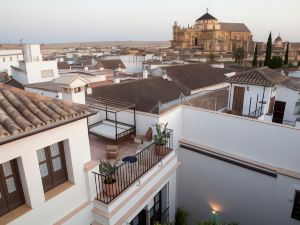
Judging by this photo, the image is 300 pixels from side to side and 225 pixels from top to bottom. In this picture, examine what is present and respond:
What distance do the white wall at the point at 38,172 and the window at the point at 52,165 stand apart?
164 mm

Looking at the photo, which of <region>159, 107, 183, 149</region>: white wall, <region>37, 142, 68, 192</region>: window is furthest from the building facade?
<region>37, 142, 68, 192</region>: window

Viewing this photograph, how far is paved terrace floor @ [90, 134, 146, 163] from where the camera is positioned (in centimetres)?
923

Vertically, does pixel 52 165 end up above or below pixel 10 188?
above

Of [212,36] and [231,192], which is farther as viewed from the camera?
[212,36]

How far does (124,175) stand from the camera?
25.1 feet

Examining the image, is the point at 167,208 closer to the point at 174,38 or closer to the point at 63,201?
the point at 63,201

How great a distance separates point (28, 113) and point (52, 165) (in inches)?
59.5

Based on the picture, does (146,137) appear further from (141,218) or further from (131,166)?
(141,218)

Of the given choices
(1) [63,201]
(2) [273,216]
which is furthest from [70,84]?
(2) [273,216]

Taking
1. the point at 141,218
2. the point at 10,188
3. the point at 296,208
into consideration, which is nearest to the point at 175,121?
the point at 141,218

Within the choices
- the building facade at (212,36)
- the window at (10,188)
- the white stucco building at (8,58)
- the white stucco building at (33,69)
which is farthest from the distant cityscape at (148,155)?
the building facade at (212,36)

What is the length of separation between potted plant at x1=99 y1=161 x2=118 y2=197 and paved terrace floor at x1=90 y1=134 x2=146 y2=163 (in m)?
2.02

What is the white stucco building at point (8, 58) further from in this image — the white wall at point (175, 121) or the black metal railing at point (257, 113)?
the black metal railing at point (257, 113)

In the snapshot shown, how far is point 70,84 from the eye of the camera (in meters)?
9.28
